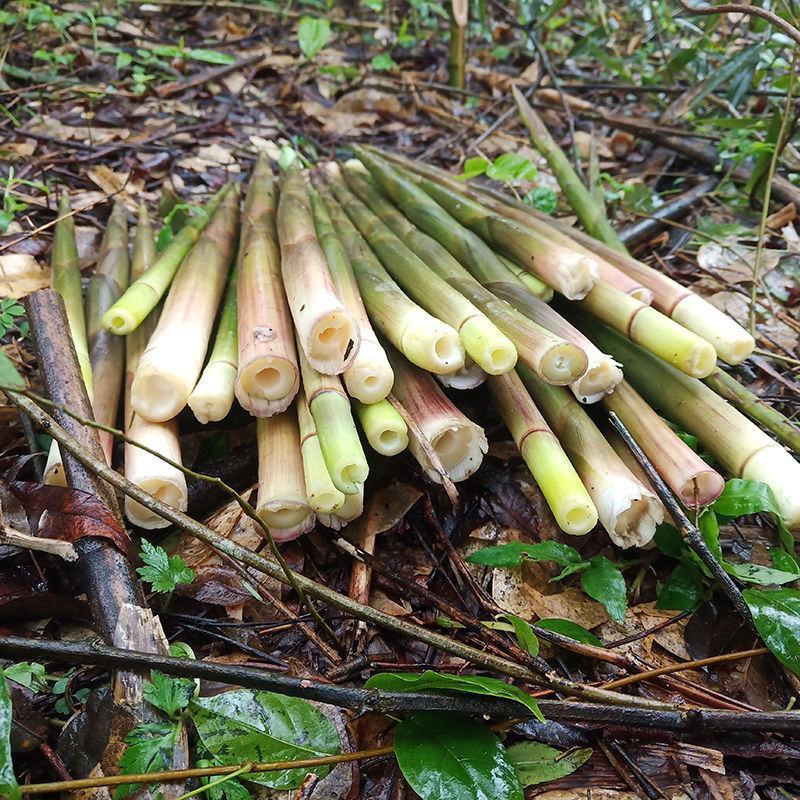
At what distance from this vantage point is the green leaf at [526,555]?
1.63 metres

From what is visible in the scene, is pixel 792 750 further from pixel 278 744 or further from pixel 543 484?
pixel 278 744

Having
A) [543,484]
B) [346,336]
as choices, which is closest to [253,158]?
[346,336]

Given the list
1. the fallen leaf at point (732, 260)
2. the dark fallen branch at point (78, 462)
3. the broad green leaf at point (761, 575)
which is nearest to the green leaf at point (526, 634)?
the broad green leaf at point (761, 575)

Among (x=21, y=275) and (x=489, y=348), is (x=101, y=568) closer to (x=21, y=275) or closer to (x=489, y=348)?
(x=489, y=348)

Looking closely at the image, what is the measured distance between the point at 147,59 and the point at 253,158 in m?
1.23

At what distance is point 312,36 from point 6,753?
12.6ft

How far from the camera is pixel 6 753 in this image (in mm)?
1133

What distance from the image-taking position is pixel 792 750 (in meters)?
1.36

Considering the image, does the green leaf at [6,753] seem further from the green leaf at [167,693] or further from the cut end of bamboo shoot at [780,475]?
the cut end of bamboo shoot at [780,475]

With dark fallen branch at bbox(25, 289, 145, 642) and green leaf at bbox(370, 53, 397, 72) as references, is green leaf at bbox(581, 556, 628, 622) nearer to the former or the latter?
dark fallen branch at bbox(25, 289, 145, 642)

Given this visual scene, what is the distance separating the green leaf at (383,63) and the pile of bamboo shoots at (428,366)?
2.90 metres

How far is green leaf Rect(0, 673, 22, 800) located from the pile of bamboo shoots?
560 millimetres

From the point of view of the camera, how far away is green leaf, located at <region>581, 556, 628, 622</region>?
1.56 metres

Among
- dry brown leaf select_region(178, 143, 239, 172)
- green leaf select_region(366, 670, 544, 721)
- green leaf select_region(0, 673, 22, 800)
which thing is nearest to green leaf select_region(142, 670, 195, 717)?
green leaf select_region(0, 673, 22, 800)
